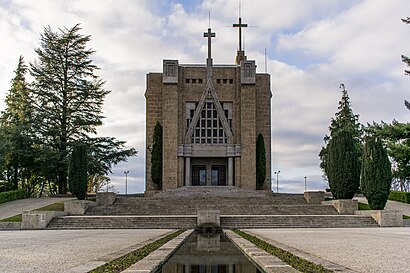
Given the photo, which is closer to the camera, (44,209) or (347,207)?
(347,207)

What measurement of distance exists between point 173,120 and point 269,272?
27463 mm

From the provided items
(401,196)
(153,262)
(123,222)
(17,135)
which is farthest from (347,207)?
(17,135)

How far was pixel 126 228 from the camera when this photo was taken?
19.7m

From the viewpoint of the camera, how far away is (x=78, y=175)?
1013 inches

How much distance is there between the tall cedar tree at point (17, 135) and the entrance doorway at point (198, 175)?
11441 millimetres

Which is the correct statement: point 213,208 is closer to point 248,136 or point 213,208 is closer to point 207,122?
point 248,136

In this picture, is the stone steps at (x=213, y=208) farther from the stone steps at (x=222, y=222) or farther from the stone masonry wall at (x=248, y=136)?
the stone masonry wall at (x=248, y=136)

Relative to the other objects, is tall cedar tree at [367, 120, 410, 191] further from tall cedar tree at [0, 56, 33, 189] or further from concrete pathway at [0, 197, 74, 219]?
tall cedar tree at [0, 56, 33, 189]

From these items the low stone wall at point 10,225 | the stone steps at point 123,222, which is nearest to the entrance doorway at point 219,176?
the stone steps at point 123,222

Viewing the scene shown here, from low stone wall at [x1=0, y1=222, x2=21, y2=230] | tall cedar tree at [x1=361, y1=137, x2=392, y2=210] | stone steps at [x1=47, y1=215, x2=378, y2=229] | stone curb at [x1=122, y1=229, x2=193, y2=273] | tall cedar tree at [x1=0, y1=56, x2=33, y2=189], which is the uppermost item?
tall cedar tree at [x1=0, y1=56, x2=33, y2=189]

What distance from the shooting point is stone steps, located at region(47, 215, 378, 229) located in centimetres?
1978

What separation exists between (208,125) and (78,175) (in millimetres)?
11739

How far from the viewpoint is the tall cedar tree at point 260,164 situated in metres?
34.3

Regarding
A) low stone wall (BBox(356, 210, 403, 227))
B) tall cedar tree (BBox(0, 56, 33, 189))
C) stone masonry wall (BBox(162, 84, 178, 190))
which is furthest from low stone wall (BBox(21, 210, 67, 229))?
low stone wall (BBox(356, 210, 403, 227))
